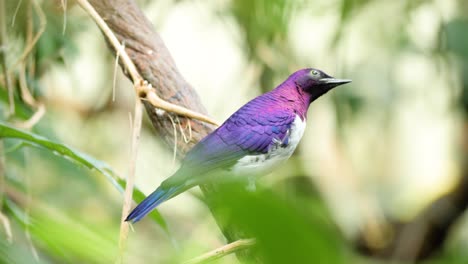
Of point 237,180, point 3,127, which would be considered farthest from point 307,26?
point 237,180

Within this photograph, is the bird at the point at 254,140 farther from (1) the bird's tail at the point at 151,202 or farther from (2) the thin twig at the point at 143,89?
(2) the thin twig at the point at 143,89

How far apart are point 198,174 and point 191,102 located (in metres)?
0.28

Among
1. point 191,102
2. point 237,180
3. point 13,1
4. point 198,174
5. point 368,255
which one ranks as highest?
point 237,180

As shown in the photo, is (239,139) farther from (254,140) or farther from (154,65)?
(154,65)

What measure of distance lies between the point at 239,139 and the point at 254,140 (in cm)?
6

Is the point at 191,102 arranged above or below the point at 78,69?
above

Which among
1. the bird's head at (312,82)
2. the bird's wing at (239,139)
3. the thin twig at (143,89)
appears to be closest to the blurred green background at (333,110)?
the bird's head at (312,82)

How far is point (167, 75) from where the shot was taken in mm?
2516

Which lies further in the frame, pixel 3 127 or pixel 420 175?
pixel 420 175

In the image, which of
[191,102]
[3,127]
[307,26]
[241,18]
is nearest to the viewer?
[3,127]

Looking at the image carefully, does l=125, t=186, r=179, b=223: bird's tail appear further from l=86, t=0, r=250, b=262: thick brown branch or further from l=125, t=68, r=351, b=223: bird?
l=86, t=0, r=250, b=262: thick brown branch

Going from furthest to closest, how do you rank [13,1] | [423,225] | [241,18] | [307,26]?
[307,26]
[423,225]
[241,18]
[13,1]

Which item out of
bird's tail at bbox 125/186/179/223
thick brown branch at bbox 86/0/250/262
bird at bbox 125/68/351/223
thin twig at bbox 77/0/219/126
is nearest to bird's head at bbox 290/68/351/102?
bird at bbox 125/68/351/223

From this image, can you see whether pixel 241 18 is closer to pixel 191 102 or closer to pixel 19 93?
pixel 19 93
